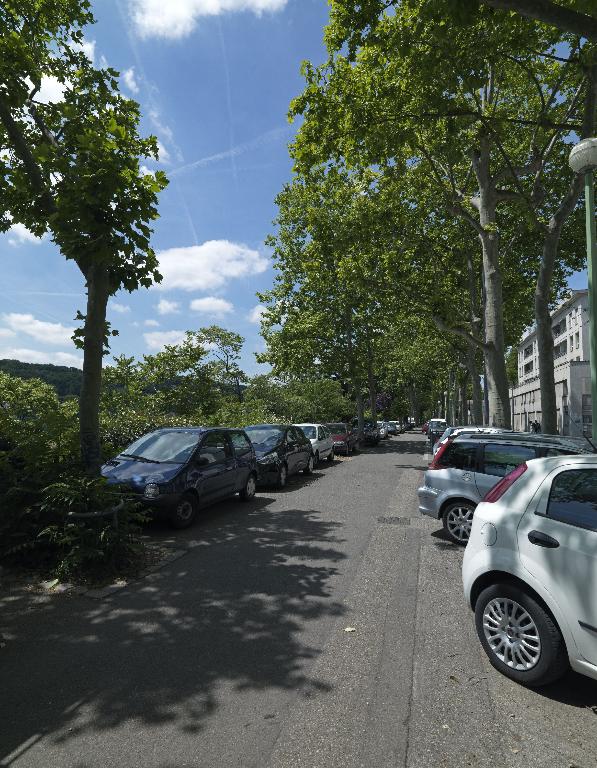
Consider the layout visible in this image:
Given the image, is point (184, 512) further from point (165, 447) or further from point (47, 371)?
point (47, 371)

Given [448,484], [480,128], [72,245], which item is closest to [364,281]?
[480,128]

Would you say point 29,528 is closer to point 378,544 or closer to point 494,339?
point 378,544

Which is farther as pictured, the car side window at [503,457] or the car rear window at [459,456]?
the car rear window at [459,456]

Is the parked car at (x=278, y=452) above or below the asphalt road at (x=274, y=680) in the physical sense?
above

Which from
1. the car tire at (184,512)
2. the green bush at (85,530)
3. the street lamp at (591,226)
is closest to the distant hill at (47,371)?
the car tire at (184,512)

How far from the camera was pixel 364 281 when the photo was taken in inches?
712

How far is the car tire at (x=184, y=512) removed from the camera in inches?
313

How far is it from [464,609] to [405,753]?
2311 mm

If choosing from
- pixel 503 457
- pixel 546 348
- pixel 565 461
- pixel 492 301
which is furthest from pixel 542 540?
pixel 492 301

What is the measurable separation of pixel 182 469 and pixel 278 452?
5.38m

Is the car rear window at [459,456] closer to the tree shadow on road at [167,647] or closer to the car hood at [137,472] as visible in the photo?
the tree shadow on road at [167,647]

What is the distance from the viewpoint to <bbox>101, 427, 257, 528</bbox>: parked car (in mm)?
7852

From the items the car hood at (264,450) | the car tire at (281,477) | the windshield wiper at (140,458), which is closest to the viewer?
the windshield wiper at (140,458)

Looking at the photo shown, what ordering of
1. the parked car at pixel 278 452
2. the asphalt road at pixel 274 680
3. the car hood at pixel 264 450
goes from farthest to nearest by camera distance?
the car hood at pixel 264 450 < the parked car at pixel 278 452 < the asphalt road at pixel 274 680
